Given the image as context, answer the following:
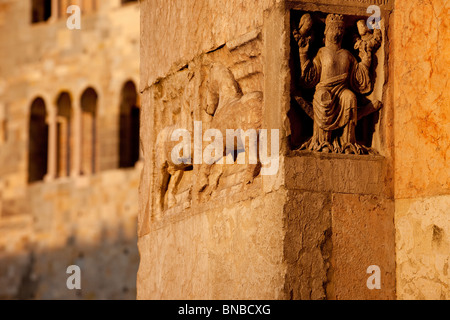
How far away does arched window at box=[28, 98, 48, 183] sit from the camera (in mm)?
21703

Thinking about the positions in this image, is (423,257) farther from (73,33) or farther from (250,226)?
(73,33)

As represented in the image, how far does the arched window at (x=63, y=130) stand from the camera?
21.4m

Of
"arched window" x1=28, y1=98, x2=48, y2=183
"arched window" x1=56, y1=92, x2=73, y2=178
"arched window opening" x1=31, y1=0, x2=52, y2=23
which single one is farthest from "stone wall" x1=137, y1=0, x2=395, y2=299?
"arched window opening" x1=31, y1=0, x2=52, y2=23

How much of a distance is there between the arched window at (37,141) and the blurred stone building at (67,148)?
2cm

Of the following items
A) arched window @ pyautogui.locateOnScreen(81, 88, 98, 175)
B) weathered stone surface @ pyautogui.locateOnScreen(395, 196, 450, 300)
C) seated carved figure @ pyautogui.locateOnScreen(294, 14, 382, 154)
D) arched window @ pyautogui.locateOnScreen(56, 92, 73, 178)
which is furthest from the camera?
arched window @ pyautogui.locateOnScreen(56, 92, 73, 178)

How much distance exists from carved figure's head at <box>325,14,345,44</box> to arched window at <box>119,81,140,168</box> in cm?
1481

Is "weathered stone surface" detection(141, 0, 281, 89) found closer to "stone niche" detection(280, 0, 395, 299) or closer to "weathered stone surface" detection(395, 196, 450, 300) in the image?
"stone niche" detection(280, 0, 395, 299)

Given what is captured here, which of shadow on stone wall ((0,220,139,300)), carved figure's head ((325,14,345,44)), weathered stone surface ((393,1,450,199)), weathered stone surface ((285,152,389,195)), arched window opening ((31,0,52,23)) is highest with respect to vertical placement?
arched window opening ((31,0,52,23))

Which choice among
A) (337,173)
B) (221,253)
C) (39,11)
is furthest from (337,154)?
(39,11)

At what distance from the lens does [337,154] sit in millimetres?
5426

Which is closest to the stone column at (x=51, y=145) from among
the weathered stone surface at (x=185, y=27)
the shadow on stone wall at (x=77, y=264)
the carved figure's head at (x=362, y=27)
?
the shadow on stone wall at (x=77, y=264)

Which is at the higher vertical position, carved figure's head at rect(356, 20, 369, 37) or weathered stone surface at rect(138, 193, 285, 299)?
carved figure's head at rect(356, 20, 369, 37)

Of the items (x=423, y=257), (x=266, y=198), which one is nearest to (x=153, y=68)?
(x=266, y=198)
